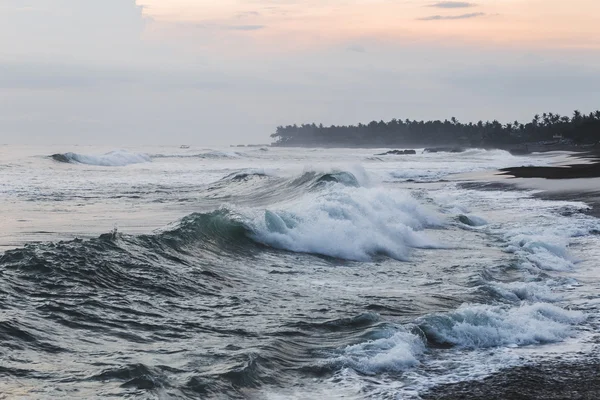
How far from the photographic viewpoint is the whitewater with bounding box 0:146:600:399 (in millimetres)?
6363

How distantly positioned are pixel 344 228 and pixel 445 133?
454 feet

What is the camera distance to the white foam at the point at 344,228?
1420 centimetres

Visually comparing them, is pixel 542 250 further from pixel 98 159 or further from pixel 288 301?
pixel 98 159

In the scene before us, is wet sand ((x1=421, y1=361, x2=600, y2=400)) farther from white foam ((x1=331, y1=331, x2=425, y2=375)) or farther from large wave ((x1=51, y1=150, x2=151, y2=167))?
large wave ((x1=51, y1=150, x2=151, y2=167))

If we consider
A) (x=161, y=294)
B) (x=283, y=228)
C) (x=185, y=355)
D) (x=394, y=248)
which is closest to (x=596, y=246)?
(x=394, y=248)

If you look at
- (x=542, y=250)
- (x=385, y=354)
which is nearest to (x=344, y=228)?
(x=542, y=250)

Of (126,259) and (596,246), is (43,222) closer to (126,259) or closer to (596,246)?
(126,259)

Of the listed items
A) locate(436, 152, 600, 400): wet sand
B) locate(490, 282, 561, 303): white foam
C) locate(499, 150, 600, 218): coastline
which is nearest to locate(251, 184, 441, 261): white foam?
locate(490, 282, 561, 303): white foam

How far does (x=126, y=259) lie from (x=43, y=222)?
21.4 feet

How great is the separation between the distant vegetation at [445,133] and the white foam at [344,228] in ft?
239

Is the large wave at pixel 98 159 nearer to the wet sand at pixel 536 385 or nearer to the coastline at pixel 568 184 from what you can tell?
the coastline at pixel 568 184

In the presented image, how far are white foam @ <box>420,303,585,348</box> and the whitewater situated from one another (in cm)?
2

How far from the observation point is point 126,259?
10875 millimetres

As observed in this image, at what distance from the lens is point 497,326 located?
809cm
